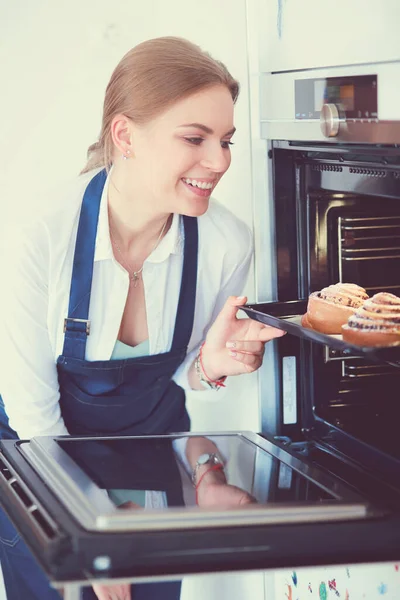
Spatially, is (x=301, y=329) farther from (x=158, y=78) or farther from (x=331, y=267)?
(x=158, y=78)

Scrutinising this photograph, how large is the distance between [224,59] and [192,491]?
2.79ft

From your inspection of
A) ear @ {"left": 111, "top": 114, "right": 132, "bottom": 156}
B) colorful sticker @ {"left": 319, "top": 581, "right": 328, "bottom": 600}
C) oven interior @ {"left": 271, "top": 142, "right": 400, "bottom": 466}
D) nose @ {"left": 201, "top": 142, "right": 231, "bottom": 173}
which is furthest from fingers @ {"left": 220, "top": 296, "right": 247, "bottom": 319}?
colorful sticker @ {"left": 319, "top": 581, "right": 328, "bottom": 600}

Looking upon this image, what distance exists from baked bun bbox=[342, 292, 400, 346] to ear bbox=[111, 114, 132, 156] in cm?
59

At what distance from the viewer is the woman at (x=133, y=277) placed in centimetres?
166

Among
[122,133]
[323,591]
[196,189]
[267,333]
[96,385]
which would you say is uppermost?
[122,133]

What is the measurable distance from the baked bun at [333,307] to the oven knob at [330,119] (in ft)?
0.79

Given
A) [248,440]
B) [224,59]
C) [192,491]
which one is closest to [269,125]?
[224,59]

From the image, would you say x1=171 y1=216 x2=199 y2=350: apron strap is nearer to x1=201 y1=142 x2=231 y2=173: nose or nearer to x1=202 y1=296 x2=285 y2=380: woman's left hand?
x1=202 y1=296 x2=285 y2=380: woman's left hand

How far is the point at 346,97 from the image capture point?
1.37 metres

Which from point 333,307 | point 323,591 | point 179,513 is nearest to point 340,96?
point 333,307

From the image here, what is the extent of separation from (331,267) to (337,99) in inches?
15.3

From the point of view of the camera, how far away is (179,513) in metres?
1.16

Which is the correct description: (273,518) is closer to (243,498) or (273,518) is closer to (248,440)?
(243,498)

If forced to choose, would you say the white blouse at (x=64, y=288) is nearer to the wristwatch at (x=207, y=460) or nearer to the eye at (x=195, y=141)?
the eye at (x=195, y=141)
